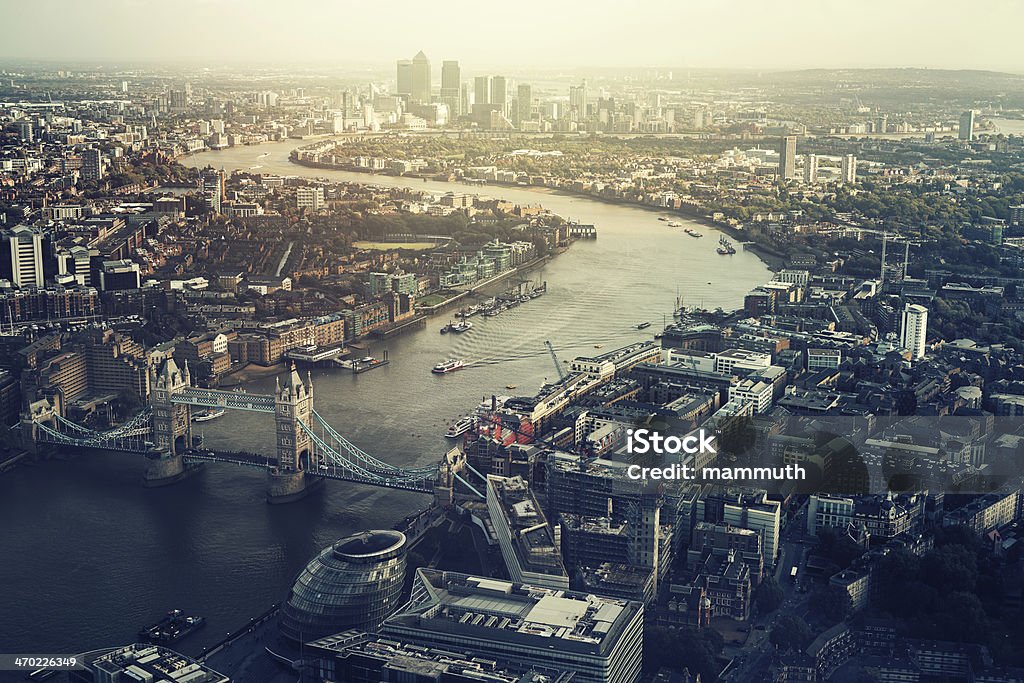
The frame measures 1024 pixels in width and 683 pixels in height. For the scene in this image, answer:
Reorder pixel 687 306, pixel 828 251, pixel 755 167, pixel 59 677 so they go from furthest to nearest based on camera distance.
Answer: pixel 755 167 → pixel 828 251 → pixel 687 306 → pixel 59 677

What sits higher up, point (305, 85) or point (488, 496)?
point (305, 85)

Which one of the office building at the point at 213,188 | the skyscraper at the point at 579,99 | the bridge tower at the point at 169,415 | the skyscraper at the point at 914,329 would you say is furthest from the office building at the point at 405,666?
the skyscraper at the point at 579,99

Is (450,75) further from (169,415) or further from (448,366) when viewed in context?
(169,415)

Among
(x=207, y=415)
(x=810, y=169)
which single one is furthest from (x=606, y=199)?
(x=207, y=415)

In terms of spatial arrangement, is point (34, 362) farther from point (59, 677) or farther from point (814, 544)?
point (814, 544)

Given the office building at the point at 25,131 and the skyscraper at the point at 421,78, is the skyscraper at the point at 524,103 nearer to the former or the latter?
the skyscraper at the point at 421,78

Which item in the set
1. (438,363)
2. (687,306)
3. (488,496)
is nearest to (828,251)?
(687,306)

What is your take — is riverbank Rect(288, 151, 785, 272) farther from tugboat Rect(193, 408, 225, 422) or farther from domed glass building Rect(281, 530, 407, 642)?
domed glass building Rect(281, 530, 407, 642)

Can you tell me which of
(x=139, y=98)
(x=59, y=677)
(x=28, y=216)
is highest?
(x=139, y=98)
